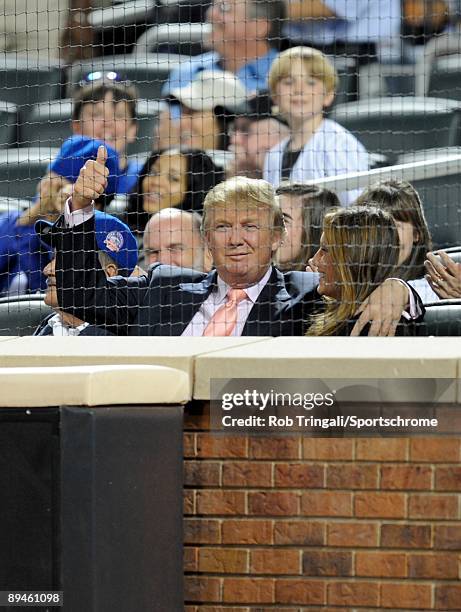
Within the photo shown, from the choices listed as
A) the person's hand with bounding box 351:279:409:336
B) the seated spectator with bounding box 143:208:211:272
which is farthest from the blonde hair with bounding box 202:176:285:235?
the seated spectator with bounding box 143:208:211:272

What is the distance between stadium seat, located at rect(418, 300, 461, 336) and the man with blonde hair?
0.41ft

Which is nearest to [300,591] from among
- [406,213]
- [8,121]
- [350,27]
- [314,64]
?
[406,213]

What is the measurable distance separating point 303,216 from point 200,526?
2422 millimetres

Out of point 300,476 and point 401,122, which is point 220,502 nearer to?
point 300,476

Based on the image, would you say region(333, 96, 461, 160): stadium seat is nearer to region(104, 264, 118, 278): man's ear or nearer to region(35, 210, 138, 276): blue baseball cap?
region(35, 210, 138, 276): blue baseball cap

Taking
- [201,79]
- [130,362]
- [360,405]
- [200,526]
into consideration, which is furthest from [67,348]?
[201,79]

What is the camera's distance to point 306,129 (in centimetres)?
665

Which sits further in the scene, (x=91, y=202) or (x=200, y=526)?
(x=91, y=202)

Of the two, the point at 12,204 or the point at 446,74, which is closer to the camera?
the point at 12,204

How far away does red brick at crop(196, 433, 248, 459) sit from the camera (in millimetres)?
3477

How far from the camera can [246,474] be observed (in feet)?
11.4

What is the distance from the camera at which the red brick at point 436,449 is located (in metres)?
3.39

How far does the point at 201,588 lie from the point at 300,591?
0.31 metres

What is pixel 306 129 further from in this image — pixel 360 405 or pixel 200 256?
pixel 360 405
